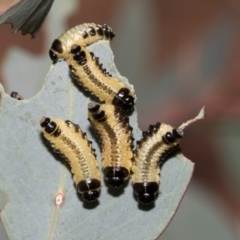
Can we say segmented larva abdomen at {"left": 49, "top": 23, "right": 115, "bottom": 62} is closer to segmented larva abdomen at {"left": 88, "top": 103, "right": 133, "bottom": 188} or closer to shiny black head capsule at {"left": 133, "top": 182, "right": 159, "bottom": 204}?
segmented larva abdomen at {"left": 88, "top": 103, "right": 133, "bottom": 188}

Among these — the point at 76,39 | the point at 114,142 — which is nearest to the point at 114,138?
the point at 114,142

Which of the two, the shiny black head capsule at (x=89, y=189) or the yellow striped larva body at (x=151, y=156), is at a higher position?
the yellow striped larva body at (x=151, y=156)

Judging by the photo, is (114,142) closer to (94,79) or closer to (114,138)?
(114,138)

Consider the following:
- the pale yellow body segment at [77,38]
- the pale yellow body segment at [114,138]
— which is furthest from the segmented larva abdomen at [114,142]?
the pale yellow body segment at [77,38]

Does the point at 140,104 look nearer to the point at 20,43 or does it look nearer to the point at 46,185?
the point at 20,43

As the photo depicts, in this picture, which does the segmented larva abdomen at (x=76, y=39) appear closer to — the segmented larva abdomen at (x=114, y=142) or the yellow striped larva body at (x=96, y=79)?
the yellow striped larva body at (x=96, y=79)

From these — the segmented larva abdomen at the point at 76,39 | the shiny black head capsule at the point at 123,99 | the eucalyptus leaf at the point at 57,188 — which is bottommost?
the eucalyptus leaf at the point at 57,188
